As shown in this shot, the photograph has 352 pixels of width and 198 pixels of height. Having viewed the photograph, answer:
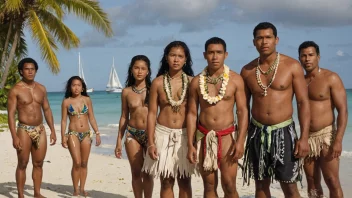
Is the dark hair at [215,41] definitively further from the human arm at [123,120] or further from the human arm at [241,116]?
the human arm at [123,120]

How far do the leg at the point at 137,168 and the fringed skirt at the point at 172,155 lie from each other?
0.67 meters

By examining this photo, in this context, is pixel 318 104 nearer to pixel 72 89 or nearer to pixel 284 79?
pixel 284 79

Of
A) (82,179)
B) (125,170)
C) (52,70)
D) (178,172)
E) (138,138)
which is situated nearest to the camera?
(178,172)

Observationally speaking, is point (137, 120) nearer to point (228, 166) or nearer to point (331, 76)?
point (228, 166)

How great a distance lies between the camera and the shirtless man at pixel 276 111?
15.4 feet

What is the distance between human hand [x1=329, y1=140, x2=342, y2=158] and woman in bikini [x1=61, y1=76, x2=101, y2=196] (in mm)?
3411

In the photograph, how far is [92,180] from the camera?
8766 mm

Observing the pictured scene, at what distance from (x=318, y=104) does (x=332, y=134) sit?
1.20 ft

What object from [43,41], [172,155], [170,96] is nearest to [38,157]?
[172,155]

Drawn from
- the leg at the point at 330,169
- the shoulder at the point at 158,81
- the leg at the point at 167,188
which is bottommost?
the leg at the point at 167,188

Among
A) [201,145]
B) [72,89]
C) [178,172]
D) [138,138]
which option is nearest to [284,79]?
[201,145]

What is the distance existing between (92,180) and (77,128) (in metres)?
2.00

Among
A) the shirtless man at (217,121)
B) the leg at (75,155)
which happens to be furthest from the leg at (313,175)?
the leg at (75,155)

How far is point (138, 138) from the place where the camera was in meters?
5.78
